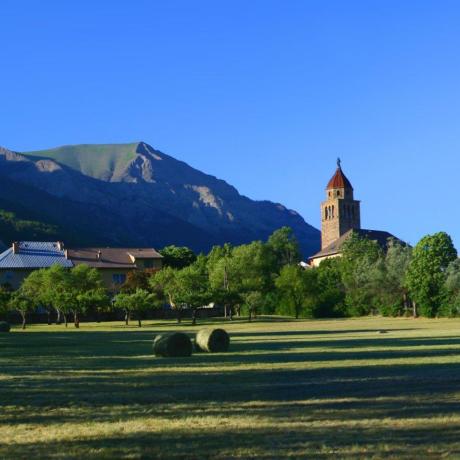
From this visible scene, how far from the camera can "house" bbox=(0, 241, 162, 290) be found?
11181 centimetres

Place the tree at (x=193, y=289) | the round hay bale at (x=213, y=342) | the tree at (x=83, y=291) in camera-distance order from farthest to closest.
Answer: the tree at (x=193, y=289), the tree at (x=83, y=291), the round hay bale at (x=213, y=342)

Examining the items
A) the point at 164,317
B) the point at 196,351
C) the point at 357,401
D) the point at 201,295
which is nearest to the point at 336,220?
the point at 164,317

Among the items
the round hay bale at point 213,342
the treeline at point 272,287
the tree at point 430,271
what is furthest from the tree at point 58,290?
the round hay bale at point 213,342

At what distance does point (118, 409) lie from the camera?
15.2 metres

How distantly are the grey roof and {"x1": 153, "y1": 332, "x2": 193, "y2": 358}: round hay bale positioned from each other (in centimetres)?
8464

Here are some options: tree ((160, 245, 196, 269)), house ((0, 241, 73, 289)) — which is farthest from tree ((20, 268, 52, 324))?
tree ((160, 245, 196, 269))

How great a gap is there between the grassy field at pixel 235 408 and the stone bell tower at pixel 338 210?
Answer: 158036 mm

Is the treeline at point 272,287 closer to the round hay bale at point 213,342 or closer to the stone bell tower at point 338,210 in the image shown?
the round hay bale at point 213,342

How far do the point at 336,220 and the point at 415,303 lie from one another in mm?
98219

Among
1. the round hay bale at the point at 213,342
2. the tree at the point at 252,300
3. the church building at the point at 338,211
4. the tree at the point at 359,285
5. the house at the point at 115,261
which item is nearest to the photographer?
the round hay bale at the point at 213,342

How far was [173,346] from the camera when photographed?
1227 inches

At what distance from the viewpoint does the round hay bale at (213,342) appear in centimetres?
3344

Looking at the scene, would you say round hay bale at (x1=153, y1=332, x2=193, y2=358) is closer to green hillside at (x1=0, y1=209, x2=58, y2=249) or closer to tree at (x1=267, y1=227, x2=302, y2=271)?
tree at (x1=267, y1=227, x2=302, y2=271)

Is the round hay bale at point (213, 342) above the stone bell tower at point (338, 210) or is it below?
below
